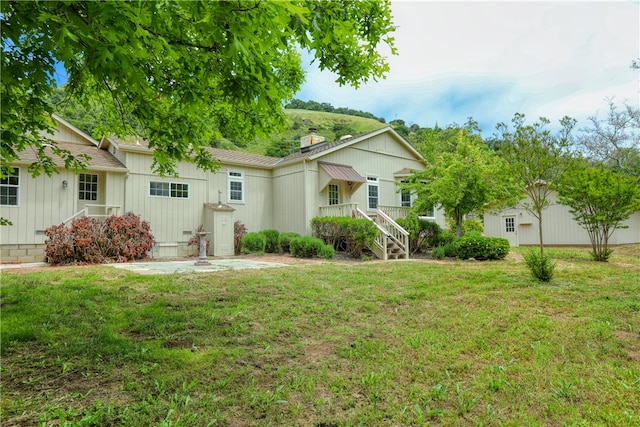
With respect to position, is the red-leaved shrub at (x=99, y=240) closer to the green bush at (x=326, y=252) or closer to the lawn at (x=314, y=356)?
the lawn at (x=314, y=356)

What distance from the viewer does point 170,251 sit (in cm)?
1325

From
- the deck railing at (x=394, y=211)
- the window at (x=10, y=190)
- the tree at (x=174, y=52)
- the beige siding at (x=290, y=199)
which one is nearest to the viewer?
the tree at (x=174, y=52)

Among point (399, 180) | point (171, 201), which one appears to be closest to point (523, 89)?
point (399, 180)

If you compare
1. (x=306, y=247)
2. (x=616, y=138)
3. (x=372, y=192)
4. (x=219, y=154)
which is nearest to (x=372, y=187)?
(x=372, y=192)

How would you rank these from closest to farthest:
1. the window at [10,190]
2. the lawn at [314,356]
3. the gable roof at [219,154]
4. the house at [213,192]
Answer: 1. the lawn at [314,356]
2. the window at [10,190]
3. the house at [213,192]
4. the gable roof at [219,154]

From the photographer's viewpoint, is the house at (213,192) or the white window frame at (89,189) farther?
Result: the white window frame at (89,189)

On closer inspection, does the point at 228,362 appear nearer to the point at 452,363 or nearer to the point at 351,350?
the point at 351,350

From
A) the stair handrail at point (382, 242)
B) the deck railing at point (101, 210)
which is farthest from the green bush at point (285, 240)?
the deck railing at point (101, 210)

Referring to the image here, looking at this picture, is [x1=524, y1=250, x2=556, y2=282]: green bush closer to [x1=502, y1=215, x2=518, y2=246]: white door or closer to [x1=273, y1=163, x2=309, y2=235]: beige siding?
[x1=273, y1=163, x2=309, y2=235]: beige siding

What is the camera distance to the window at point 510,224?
67.9 ft

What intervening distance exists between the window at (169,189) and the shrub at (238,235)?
231 cm

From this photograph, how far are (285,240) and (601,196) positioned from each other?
1043cm

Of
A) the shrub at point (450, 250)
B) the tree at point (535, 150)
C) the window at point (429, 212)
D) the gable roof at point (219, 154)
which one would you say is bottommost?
the shrub at point (450, 250)

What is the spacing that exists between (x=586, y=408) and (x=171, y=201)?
534 inches
